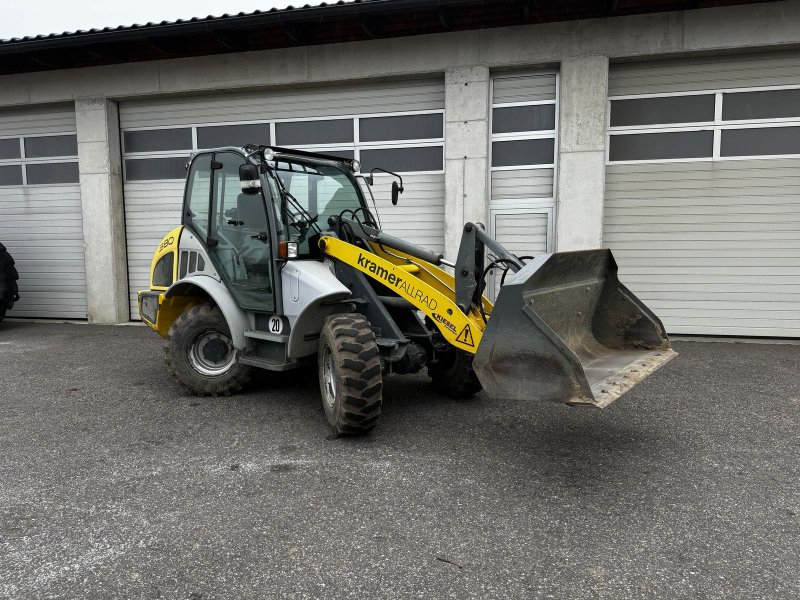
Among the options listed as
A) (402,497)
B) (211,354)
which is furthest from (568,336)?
(211,354)

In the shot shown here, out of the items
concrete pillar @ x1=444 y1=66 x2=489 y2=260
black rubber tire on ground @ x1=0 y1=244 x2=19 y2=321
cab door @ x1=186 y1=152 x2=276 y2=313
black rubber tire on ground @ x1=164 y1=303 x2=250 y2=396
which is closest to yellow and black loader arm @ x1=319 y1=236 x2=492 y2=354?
cab door @ x1=186 y1=152 x2=276 y2=313

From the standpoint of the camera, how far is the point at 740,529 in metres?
3.13

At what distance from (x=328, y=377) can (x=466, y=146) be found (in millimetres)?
5560

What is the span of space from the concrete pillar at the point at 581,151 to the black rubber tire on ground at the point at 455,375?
397cm

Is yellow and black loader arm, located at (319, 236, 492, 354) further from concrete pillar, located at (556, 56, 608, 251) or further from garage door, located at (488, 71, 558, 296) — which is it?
concrete pillar, located at (556, 56, 608, 251)

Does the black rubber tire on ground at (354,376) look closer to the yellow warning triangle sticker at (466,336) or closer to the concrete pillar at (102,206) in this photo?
the yellow warning triangle sticker at (466,336)

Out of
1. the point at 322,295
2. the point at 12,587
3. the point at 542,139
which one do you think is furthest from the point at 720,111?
the point at 12,587

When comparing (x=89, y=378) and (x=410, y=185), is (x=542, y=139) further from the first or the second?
(x=89, y=378)

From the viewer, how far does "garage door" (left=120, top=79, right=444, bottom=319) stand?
379 inches

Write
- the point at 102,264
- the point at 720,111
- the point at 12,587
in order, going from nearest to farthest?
the point at 12,587 < the point at 720,111 < the point at 102,264

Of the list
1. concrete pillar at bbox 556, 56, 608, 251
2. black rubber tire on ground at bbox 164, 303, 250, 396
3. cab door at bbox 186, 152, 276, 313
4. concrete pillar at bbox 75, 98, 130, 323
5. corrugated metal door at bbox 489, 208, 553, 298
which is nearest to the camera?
cab door at bbox 186, 152, 276, 313

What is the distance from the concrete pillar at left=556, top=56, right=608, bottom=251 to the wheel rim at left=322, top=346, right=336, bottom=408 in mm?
5261

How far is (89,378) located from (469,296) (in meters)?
4.69

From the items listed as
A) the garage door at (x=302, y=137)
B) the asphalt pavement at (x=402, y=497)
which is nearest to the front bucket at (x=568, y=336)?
the asphalt pavement at (x=402, y=497)
